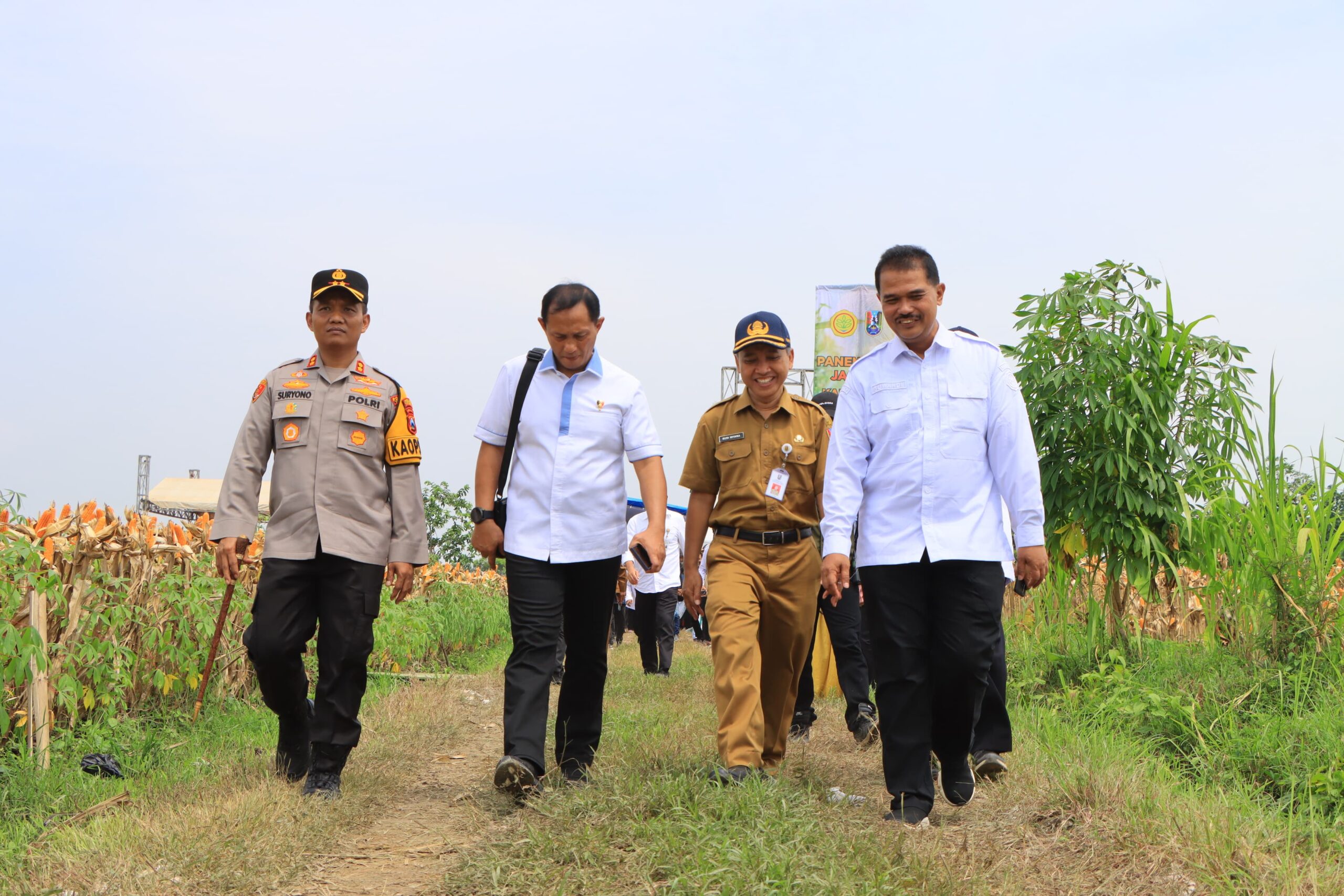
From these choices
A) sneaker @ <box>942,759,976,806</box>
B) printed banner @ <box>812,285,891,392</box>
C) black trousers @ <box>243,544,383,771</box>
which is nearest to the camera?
sneaker @ <box>942,759,976,806</box>

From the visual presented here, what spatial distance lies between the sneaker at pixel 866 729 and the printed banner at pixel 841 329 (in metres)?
21.7

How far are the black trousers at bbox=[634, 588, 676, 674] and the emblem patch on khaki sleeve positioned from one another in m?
6.81

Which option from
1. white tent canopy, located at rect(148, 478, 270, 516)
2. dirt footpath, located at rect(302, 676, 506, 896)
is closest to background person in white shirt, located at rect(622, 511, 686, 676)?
dirt footpath, located at rect(302, 676, 506, 896)

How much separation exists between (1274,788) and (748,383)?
2850mm

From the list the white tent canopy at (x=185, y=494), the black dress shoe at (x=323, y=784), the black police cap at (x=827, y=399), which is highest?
the black police cap at (x=827, y=399)

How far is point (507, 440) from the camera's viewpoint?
203 inches

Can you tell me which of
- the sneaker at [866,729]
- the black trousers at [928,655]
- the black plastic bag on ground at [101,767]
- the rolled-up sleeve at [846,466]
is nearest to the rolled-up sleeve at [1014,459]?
the black trousers at [928,655]

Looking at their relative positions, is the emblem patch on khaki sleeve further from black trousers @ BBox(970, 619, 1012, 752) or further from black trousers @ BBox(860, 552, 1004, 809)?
black trousers @ BBox(970, 619, 1012, 752)

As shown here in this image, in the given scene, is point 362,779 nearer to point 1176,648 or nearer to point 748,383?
point 748,383

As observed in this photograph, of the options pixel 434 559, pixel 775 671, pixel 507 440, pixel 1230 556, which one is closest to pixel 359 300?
pixel 507 440

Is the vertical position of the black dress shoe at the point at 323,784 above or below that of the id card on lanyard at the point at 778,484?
below

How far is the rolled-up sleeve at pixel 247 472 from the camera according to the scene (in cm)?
492

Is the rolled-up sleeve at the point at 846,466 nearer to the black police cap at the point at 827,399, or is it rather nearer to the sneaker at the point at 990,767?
the sneaker at the point at 990,767

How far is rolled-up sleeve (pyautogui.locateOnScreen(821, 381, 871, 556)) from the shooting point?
454 cm
